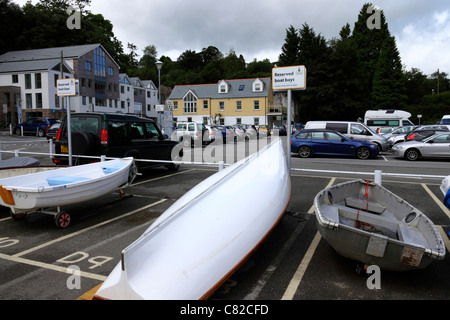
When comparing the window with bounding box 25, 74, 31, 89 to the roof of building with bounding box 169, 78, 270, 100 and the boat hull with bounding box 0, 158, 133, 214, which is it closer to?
the roof of building with bounding box 169, 78, 270, 100

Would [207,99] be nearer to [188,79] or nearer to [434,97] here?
[188,79]

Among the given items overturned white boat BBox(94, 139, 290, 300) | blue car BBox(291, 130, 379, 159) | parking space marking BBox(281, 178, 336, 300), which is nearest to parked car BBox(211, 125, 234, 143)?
blue car BBox(291, 130, 379, 159)

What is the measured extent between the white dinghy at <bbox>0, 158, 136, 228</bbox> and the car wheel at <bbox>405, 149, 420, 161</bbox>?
14306mm

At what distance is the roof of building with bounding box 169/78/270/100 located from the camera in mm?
58000

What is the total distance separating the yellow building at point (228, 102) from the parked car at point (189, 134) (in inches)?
1220

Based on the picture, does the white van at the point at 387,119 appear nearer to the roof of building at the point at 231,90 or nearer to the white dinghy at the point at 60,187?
the white dinghy at the point at 60,187

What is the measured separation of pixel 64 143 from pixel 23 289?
6.18m

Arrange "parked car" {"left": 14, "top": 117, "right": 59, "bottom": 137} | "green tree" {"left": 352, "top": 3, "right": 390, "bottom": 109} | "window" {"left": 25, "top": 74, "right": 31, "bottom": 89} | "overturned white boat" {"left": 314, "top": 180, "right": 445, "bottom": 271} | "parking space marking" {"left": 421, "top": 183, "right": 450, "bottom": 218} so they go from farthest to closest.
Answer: "green tree" {"left": 352, "top": 3, "right": 390, "bottom": 109} < "window" {"left": 25, "top": 74, "right": 31, "bottom": 89} < "parked car" {"left": 14, "top": 117, "right": 59, "bottom": 137} < "parking space marking" {"left": 421, "top": 183, "right": 450, "bottom": 218} < "overturned white boat" {"left": 314, "top": 180, "right": 445, "bottom": 271}

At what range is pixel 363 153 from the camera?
16406 mm

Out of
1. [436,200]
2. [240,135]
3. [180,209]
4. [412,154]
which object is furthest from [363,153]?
[240,135]

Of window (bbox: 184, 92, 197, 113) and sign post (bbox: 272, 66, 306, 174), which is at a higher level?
window (bbox: 184, 92, 197, 113)
